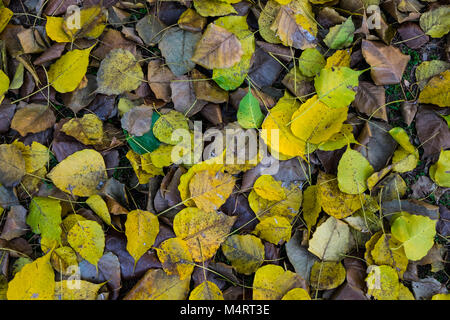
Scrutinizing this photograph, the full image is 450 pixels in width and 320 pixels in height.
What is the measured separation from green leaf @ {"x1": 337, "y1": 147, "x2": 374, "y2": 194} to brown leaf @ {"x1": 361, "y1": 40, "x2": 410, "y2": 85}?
260mm

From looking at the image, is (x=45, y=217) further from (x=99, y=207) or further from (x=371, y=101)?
(x=371, y=101)

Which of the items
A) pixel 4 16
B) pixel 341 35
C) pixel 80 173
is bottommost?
pixel 80 173

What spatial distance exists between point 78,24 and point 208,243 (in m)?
0.80

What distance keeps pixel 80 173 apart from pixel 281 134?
63 centimetres

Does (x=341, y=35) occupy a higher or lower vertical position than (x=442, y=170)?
higher

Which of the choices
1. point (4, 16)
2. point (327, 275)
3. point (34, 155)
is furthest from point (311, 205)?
point (4, 16)

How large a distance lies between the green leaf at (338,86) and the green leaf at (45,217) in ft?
2.91

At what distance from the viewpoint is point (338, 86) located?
121cm

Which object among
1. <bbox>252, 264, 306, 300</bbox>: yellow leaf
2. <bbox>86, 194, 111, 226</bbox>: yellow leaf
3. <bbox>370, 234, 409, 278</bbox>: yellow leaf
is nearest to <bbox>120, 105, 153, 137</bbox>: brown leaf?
<bbox>86, 194, 111, 226</bbox>: yellow leaf

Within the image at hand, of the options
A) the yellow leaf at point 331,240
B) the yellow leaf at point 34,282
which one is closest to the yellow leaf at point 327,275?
the yellow leaf at point 331,240

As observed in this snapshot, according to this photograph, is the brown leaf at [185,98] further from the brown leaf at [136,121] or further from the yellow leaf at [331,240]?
the yellow leaf at [331,240]

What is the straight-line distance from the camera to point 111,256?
47.9 inches

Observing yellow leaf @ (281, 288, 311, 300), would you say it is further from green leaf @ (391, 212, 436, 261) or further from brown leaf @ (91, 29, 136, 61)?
brown leaf @ (91, 29, 136, 61)

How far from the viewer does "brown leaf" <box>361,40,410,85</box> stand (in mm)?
1253
